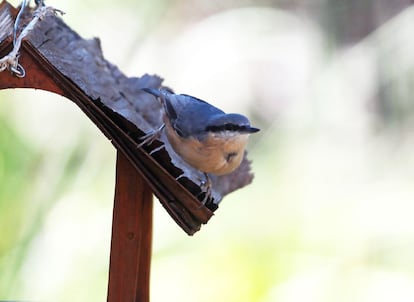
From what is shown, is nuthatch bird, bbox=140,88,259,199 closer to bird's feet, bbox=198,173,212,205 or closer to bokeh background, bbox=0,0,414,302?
bird's feet, bbox=198,173,212,205

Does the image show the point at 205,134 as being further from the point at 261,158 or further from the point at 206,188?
the point at 261,158

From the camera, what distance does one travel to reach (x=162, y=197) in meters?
1.07

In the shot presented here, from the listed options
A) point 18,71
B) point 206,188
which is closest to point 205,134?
point 206,188

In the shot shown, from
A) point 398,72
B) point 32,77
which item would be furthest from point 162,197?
point 398,72

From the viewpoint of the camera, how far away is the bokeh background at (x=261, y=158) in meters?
2.30

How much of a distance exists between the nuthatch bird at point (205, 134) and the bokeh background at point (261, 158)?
1041 millimetres

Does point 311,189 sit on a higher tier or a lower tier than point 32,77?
higher

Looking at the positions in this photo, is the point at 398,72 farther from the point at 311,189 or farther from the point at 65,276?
the point at 65,276

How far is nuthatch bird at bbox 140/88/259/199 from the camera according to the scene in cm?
128

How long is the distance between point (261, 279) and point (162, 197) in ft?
4.73

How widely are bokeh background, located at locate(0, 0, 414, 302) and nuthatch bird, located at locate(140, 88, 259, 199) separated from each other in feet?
3.41

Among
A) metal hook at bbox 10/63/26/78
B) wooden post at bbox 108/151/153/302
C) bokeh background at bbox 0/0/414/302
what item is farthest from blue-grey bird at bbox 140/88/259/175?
bokeh background at bbox 0/0/414/302

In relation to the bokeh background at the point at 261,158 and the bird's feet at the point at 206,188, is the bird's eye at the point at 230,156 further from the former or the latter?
the bokeh background at the point at 261,158

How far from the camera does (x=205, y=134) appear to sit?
1.32 metres
